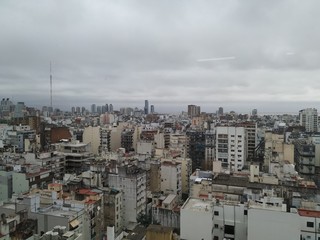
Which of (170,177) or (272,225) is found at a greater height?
(272,225)

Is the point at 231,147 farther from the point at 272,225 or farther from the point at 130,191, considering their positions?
the point at 272,225

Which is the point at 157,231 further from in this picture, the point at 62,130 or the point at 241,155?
the point at 62,130

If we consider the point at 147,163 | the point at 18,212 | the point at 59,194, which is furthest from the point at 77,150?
the point at 18,212

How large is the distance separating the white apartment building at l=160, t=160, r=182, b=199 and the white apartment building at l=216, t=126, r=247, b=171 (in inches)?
87.7

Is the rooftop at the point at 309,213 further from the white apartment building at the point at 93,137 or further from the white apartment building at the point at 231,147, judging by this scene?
the white apartment building at the point at 93,137

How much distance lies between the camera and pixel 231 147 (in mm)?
9117

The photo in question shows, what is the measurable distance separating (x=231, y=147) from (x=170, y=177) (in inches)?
102

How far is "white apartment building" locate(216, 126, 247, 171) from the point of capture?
9031mm

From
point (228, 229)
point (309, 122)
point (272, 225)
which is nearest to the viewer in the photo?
point (272, 225)

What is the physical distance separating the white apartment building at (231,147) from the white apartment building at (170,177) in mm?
2228

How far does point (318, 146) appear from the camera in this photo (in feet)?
29.6

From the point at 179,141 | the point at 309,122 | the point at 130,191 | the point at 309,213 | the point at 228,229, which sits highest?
the point at 309,122

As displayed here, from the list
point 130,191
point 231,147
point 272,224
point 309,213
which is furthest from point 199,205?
point 231,147

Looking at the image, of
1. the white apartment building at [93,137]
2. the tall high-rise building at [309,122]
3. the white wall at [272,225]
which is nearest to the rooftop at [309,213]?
the white wall at [272,225]
